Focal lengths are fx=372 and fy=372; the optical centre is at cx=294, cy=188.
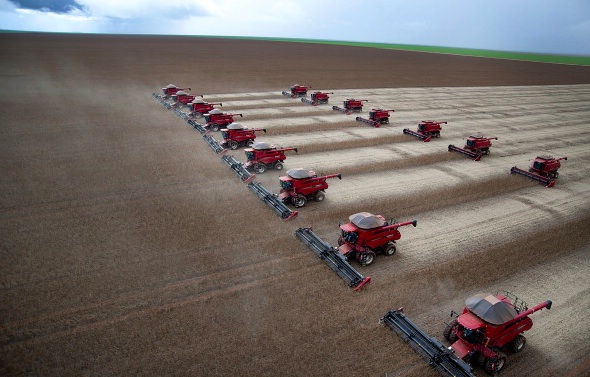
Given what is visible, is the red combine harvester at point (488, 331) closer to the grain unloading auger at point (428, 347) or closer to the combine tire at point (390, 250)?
the grain unloading auger at point (428, 347)

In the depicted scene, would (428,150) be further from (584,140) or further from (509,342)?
(509,342)

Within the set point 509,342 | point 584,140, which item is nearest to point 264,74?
point 584,140

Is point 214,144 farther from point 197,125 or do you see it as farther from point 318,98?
point 318,98

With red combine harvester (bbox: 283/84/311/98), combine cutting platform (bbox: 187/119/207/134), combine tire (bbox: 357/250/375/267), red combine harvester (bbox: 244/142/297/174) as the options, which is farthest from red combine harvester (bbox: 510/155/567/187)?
red combine harvester (bbox: 283/84/311/98)

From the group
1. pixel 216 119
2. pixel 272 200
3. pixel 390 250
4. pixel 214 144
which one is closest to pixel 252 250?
pixel 272 200

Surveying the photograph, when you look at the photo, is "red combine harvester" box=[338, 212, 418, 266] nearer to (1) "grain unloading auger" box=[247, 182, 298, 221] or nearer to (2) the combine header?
(1) "grain unloading auger" box=[247, 182, 298, 221]

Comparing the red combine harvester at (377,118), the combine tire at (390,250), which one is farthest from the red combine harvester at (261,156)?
the red combine harvester at (377,118)
